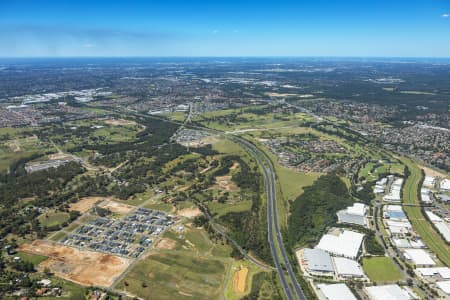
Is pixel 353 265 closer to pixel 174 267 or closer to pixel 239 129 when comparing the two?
pixel 174 267

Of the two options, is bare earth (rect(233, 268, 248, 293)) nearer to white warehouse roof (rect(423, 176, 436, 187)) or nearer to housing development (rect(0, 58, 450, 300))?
housing development (rect(0, 58, 450, 300))

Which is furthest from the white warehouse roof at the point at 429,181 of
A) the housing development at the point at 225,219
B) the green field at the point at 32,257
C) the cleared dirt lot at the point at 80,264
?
the green field at the point at 32,257

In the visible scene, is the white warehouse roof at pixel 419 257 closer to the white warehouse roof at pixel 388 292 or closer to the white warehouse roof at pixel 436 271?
the white warehouse roof at pixel 436 271

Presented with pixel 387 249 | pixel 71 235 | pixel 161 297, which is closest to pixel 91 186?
pixel 71 235

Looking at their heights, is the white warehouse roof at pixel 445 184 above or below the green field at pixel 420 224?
above

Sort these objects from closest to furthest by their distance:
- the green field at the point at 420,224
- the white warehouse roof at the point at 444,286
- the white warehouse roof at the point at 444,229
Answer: the white warehouse roof at the point at 444,286 → the green field at the point at 420,224 → the white warehouse roof at the point at 444,229

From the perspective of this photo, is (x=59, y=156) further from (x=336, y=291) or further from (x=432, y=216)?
(x=432, y=216)

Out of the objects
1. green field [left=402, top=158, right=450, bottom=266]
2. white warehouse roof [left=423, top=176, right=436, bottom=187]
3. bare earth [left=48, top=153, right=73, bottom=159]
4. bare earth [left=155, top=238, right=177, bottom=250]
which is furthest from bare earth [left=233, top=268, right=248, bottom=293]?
bare earth [left=48, top=153, right=73, bottom=159]

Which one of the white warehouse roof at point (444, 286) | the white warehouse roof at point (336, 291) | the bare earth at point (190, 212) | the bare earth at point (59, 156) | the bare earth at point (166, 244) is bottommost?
the white warehouse roof at point (444, 286)

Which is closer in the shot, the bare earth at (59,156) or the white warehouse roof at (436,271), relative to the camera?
the white warehouse roof at (436,271)
